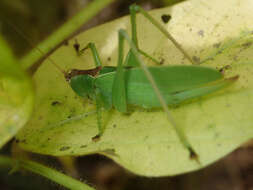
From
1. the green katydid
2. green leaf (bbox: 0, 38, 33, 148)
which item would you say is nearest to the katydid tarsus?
the green katydid

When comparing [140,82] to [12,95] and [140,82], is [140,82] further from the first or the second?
[12,95]

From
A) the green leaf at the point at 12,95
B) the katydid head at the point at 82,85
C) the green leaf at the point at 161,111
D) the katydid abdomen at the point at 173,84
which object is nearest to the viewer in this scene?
the green leaf at the point at 12,95

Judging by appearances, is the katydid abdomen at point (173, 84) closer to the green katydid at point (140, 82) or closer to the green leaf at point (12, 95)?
the green katydid at point (140, 82)

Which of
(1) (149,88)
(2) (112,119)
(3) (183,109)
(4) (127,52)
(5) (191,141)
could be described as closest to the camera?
(5) (191,141)

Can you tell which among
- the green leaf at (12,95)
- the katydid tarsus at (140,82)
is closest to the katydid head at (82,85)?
the katydid tarsus at (140,82)

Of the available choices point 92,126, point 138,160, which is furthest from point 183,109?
point 92,126

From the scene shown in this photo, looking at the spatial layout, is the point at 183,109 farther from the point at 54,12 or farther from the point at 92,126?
the point at 54,12

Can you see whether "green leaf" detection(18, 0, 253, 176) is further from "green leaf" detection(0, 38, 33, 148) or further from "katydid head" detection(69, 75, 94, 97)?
"green leaf" detection(0, 38, 33, 148)
